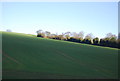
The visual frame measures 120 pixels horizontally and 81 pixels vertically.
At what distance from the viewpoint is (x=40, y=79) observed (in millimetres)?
9984

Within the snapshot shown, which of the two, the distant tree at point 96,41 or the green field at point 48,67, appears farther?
the distant tree at point 96,41

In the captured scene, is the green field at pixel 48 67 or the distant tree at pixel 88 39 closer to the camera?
the green field at pixel 48 67

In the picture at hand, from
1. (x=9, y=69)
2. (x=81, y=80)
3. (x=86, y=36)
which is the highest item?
(x=86, y=36)

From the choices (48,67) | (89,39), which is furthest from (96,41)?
(48,67)

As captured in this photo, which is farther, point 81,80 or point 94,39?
point 94,39

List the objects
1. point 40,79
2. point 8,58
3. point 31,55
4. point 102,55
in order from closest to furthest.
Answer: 1. point 40,79
2. point 8,58
3. point 31,55
4. point 102,55

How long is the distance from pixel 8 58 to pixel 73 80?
766 centimetres

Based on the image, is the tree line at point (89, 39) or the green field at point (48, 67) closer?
the green field at point (48, 67)

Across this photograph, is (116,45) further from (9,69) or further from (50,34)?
(9,69)

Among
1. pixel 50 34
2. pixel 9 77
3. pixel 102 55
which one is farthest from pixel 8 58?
pixel 50 34

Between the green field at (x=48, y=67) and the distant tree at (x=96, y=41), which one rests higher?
the distant tree at (x=96, y=41)

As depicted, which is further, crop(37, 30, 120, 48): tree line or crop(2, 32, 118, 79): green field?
crop(37, 30, 120, 48): tree line

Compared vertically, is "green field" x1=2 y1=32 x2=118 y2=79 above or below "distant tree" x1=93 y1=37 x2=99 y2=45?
below

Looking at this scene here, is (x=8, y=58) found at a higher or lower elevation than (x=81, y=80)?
higher
